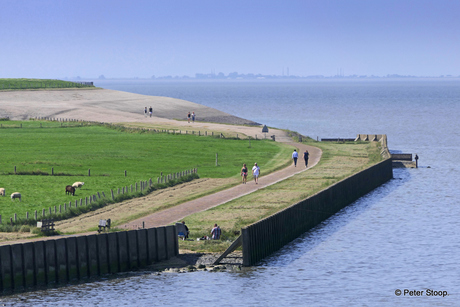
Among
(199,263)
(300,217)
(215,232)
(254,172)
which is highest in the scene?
(254,172)

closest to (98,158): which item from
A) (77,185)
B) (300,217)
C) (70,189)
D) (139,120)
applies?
(77,185)

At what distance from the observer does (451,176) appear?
83.6 meters

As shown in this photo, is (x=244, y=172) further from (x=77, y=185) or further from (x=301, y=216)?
(x=77, y=185)

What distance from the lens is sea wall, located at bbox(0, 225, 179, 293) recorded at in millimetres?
34906

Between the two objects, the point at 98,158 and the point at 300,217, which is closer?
the point at 300,217

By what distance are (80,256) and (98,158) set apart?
43729 mm

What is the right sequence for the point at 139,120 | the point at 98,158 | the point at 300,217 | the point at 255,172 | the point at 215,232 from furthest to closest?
the point at 139,120 → the point at 98,158 → the point at 255,172 → the point at 300,217 → the point at 215,232

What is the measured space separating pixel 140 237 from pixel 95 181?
25174 millimetres

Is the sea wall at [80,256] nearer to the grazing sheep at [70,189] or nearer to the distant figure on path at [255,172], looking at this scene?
the grazing sheep at [70,189]

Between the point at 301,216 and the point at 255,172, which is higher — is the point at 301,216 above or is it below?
below

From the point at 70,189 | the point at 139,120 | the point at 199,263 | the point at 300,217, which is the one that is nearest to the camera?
the point at 199,263

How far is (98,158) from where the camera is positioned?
7988cm

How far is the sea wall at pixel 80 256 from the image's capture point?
34.9m

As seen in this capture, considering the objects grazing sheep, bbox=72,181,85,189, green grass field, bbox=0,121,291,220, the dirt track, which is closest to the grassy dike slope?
the dirt track
